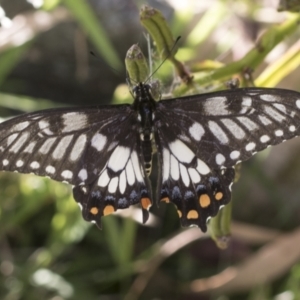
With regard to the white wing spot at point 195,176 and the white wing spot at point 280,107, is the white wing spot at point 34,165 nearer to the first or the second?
the white wing spot at point 195,176

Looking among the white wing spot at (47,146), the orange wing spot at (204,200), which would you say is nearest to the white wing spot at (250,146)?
the orange wing spot at (204,200)

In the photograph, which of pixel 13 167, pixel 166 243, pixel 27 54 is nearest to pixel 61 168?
pixel 13 167

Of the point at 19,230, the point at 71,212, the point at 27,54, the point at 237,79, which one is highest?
the point at 27,54

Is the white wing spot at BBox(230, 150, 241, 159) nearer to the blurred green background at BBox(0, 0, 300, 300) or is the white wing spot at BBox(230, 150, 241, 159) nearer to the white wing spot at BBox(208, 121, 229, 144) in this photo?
the white wing spot at BBox(208, 121, 229, 144)

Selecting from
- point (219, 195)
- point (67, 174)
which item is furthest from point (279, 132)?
point (67, 174)

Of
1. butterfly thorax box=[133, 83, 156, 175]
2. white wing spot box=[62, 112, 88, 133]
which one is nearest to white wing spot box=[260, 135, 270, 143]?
butterfly thorax box=[133, 83, 156, 175]

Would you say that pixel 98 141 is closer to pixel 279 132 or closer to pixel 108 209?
pixel 108 209

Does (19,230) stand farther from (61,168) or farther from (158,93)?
(158,93)
